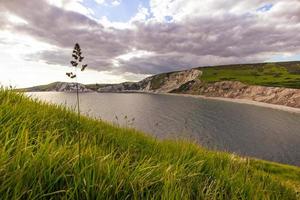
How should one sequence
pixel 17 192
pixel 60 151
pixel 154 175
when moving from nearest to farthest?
pixel 17 192 < pixel 60 151 < pixel 154 175

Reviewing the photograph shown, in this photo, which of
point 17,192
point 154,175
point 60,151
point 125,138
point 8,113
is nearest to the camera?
point 17,192

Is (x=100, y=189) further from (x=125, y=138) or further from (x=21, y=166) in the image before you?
(x=125, y=138)

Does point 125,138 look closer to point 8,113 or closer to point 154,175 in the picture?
point 8,113

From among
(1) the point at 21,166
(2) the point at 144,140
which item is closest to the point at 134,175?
(1) the point at 21,166

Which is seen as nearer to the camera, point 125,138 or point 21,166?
point 21,166

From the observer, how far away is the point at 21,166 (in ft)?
8.91

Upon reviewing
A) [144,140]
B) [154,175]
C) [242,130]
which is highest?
[154,175]

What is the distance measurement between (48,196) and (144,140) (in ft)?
18.4

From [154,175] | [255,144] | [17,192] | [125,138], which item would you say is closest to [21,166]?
[17,192]

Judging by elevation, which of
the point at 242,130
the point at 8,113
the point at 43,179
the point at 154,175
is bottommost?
the point at 242,130

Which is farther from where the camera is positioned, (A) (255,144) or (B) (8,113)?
(A) (255,144)

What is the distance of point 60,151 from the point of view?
10.8 ft

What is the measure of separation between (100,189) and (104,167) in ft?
1.76

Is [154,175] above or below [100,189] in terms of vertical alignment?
below
